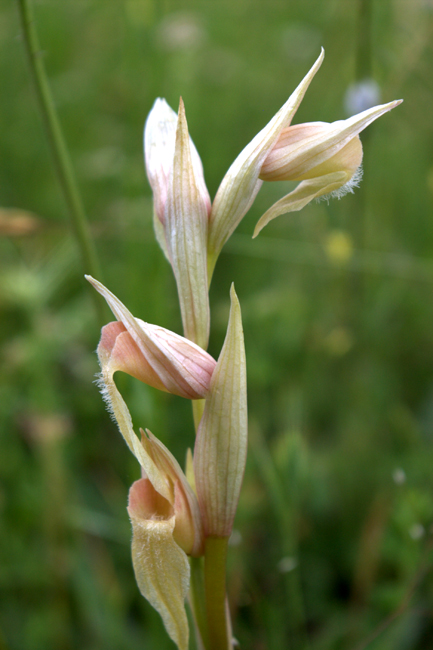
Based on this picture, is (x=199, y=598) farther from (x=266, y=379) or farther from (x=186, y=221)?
(x=266, y=379)

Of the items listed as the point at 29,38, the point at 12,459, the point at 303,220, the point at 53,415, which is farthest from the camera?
the point at 303,220

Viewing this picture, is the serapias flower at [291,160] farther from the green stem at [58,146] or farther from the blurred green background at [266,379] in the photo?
the blurred green background at [266,379]

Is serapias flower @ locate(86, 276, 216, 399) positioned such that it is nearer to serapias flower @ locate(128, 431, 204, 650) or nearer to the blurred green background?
serapias flower @ locate(128, 431, 204, 650)

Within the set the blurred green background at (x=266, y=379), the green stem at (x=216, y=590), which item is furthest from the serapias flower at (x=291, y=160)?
the blurred green background at (x=266, y=379)

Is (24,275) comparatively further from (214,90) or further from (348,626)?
(214,90)

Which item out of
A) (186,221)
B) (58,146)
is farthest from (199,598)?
(58,146)

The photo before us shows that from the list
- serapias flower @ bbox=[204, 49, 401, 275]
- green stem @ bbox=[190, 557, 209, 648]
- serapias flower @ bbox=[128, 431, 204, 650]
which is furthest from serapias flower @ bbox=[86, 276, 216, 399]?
green stem @ bbox=[190, 557, 209, 648]

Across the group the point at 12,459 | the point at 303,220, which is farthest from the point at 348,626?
the point at 303,220
